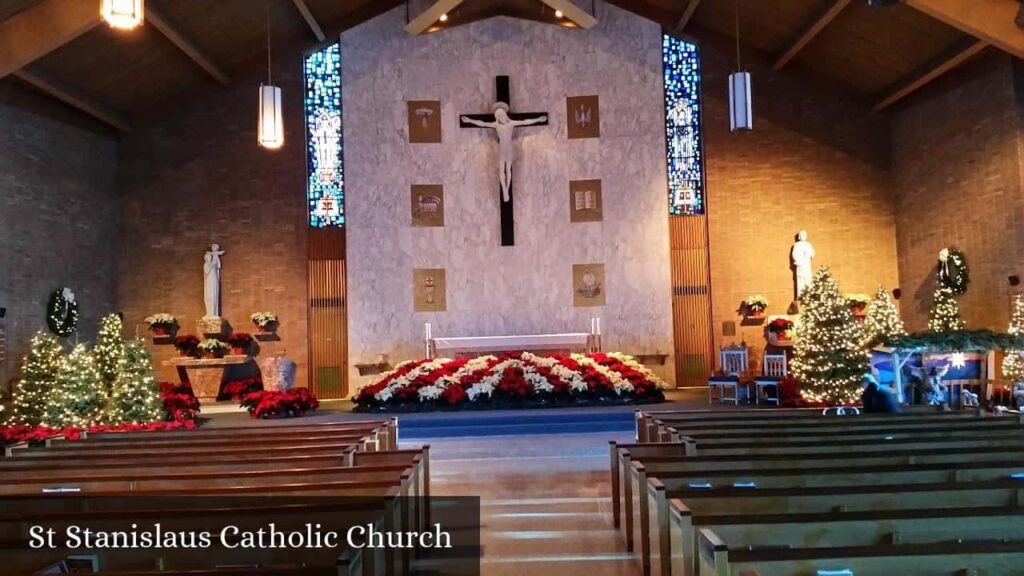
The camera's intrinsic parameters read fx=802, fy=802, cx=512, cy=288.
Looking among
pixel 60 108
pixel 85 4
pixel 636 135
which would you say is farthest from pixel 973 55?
pixel 60 108

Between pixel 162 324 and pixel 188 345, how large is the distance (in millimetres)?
806

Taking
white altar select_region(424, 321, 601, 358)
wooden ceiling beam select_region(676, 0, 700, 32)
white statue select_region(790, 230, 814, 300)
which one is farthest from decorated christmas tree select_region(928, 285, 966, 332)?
wooden ceiling beam select_region(676, 0, 700, 32)

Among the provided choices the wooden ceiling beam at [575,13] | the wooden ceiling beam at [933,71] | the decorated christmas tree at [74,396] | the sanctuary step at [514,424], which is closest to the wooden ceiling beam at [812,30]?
the wooden ceiling beam at [933,71]

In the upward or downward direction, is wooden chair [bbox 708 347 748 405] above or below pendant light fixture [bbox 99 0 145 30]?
below

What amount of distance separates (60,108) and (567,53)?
27.0 feet

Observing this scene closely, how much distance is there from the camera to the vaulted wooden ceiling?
9.61m

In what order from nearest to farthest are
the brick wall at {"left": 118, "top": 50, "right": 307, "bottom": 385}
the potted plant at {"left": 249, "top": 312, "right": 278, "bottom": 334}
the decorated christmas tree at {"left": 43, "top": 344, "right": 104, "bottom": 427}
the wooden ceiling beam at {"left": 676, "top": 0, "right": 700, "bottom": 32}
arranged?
the decorated christmas tree at {"left": 43, "top": 344, "right": 104, "bottom": 427}
the wooden ceiling beam at {"left": 676, "top": 0, "right": 700, "bottom": 32}
the potted plant at {"left": 249, "top": 312, "right": 278, "bottom": 334}
the brick wall at {"left": 118, "top": 50, "right": 307, "bottom": 385}

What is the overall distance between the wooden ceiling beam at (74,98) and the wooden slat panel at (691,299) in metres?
9.42

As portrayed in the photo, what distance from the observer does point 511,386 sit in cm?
1061

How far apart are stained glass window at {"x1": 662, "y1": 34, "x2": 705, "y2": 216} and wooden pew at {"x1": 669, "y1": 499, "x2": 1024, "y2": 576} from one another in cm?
1187

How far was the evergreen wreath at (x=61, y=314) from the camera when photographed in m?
11.5

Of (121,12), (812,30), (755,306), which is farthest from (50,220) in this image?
(812,30)

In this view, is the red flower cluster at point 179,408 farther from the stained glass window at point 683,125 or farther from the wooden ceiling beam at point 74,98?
the stained glass window at point 683,125

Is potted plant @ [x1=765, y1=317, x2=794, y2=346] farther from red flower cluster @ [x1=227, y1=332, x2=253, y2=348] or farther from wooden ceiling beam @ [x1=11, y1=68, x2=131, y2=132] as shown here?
wooden ceiling beam @ [x1=11, y1=68, x2=131, y2=132]
